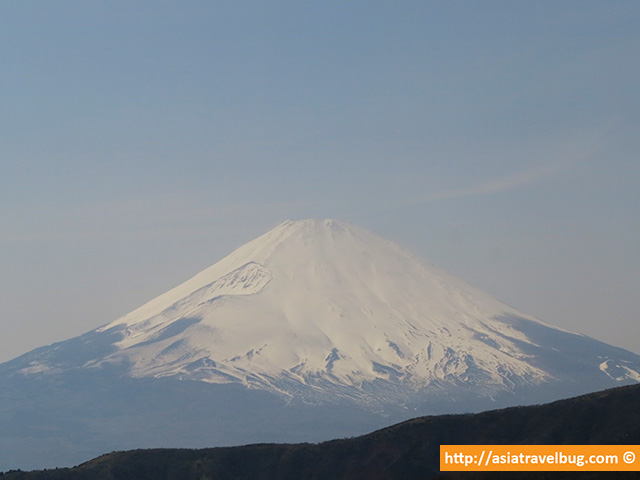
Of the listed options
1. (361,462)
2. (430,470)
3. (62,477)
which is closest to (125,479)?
(62,477)

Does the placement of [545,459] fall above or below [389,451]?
below

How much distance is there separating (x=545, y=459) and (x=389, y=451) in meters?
20.5

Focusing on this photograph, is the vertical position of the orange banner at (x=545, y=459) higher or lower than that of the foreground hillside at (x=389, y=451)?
lower

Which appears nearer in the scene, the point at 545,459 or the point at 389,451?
the point at 545,459

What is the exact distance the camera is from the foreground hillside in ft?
255

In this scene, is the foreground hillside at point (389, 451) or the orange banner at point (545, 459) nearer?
the orange banner at point (545, 459)

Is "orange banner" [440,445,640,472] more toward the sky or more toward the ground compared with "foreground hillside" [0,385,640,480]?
more toward the ground

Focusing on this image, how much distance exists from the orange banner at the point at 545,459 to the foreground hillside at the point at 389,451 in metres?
6.76

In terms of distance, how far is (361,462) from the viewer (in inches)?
3211

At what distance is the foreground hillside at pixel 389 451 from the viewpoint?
77.8 metres

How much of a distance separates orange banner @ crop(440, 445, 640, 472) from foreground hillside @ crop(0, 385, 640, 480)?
6.76m

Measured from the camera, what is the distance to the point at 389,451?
80.8 meters

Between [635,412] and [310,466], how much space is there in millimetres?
28015

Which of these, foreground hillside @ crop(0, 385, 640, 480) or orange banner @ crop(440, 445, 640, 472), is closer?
orange banner @ crop(440, 445, 640, 472)
